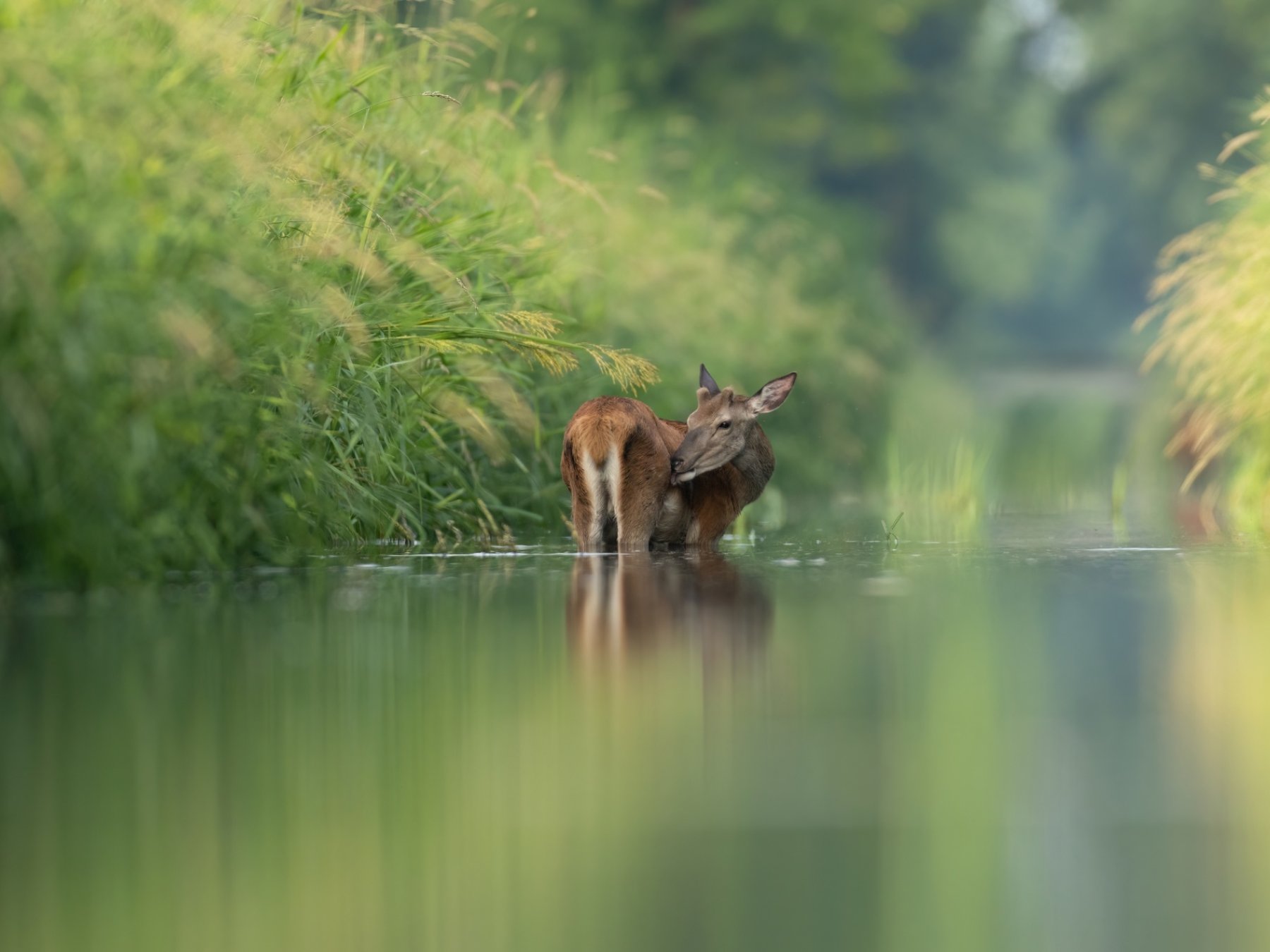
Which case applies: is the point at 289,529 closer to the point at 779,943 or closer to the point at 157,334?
the point at 157,334

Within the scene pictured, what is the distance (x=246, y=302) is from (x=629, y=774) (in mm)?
4105

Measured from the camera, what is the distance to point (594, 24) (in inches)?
1278

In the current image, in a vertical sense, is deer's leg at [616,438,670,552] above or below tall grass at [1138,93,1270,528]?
below

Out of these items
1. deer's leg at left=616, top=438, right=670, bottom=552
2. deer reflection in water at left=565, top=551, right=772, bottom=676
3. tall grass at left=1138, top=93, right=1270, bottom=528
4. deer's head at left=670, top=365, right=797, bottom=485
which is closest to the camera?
deer reflection in water at left=565, top=551, right=772, bottom=676

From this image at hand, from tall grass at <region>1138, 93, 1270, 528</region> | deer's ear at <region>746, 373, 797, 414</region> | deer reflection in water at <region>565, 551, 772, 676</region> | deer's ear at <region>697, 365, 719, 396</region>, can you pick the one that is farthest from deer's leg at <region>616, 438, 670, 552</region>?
tall grass at <region>1138, 93, 1270, 528</region>

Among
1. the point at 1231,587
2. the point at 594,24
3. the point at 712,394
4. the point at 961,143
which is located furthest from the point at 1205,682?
the point at 961,143

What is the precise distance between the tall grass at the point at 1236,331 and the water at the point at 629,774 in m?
4.74

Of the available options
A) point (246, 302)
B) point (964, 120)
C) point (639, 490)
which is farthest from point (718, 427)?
point (964, 120)

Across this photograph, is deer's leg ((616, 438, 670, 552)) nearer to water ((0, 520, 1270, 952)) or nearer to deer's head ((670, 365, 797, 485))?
deer's head ((670, 365, 797, 485))

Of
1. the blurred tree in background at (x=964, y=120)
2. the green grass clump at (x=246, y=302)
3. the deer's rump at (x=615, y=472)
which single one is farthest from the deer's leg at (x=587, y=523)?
the blurred tree in background at (x=964, y=120)

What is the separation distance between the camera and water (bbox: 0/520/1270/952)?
12.5 feet

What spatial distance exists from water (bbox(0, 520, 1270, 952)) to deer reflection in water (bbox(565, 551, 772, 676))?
36 mm

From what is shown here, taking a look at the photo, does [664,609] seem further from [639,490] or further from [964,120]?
[964,120]

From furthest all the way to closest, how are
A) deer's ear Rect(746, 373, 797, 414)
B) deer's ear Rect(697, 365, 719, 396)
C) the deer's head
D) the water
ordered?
deer's ear Rect(697, 365, 719, 396)
deer's ear Rect(746, 373, 797, 414)
the deer's head
the water
